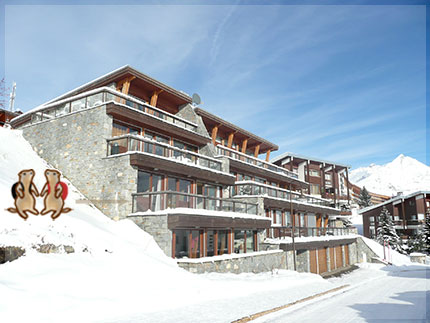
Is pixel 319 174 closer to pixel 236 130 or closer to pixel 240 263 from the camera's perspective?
pixel 236 130

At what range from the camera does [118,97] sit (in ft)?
76.7

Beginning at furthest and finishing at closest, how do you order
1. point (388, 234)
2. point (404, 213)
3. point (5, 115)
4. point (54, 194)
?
point (404, 213) < point (388, 234) < point (5, 115) < point (54, 194)

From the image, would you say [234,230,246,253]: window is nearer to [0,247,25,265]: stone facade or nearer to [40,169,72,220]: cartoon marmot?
[0,247,25,265]: stone facade

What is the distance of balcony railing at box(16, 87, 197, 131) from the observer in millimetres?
23078

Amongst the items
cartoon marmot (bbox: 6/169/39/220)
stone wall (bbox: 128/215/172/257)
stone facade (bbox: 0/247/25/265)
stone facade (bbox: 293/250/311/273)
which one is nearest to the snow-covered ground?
stone facade (bbox: 0/247/25/265)

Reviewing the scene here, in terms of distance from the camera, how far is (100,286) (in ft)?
35.5

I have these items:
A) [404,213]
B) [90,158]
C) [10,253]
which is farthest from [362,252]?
[10,253]

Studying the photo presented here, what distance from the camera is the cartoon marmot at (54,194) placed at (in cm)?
607

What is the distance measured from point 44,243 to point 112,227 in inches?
275

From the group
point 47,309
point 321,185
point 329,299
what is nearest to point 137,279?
point 47,309

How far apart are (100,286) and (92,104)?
51.2 feet

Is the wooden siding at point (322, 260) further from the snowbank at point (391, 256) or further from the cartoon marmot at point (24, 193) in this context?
the cartoon marmot at point (24, 193)

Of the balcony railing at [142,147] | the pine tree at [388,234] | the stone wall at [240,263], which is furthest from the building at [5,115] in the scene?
the pine tree at [388,234]

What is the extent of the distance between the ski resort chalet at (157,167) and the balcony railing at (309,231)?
110mm
